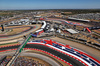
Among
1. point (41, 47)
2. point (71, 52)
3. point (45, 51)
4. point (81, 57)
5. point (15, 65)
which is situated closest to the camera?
point (15, 65)

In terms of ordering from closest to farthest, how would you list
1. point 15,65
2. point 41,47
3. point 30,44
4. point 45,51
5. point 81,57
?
point 15,65 → point 81,57 → point 45,51 → point 41,47 → point 30,44

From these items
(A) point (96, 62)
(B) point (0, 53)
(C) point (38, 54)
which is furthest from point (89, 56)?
(B) point (0, 53)

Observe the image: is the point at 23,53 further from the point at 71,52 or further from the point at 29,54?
the point at 71,52

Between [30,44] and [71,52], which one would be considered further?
[30,44]

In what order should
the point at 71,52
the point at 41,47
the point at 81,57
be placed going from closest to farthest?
1. the point at 81,57
2. the point at 71,52
3. the point at 41,47

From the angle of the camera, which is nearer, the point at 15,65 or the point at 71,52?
the point at 15,65

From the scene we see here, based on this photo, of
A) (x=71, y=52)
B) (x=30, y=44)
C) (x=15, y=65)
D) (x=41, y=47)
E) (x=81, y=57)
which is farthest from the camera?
(x=30, y=44)

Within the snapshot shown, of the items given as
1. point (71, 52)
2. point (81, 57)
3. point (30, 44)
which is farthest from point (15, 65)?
point (81, 57)

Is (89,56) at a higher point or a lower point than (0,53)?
higher

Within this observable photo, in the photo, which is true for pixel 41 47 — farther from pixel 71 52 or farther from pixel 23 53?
pixel 71 52
